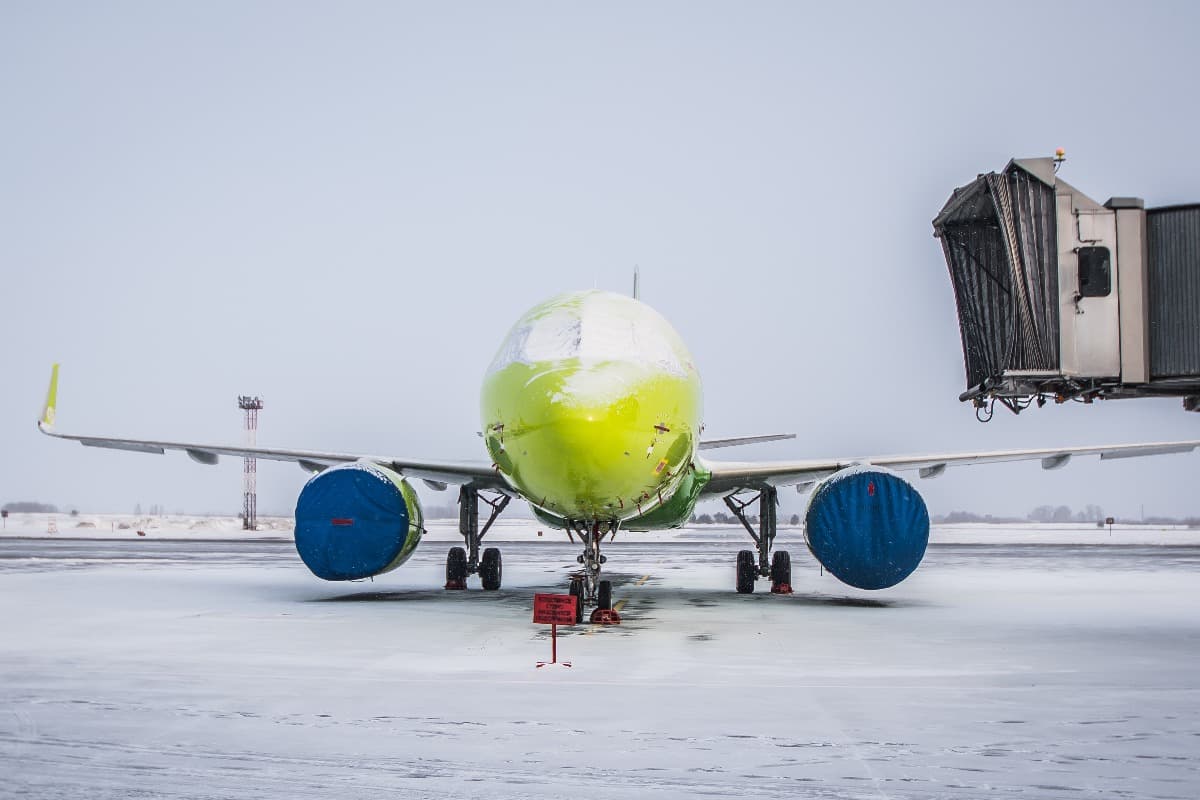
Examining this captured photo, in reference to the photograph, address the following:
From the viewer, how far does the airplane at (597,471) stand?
11.2m

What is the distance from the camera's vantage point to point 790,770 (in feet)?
16.8

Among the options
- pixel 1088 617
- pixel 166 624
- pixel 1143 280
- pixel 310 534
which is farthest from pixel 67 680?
pixel 1088 617

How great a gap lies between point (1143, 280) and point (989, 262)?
4.86 ft

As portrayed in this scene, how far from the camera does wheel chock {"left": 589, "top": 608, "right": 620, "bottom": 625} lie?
12266 millimetres

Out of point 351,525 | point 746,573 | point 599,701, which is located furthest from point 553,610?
point 746,573

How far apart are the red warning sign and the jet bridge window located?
5.91m

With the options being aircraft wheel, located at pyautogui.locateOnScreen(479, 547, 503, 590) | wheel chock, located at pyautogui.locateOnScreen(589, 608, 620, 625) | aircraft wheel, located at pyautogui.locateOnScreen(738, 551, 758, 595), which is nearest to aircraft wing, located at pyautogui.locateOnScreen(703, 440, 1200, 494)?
aircraft wheel, located at pyautogui.locateOnScreen(738, 551, 758, 595)

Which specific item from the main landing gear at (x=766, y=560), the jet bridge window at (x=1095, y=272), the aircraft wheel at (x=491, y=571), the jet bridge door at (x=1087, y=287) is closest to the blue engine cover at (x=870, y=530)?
the main landing gear at (x=766, y=560)

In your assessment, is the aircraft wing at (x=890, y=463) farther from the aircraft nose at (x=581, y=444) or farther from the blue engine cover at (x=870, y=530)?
the aircraft nose at (x=581, y=444)

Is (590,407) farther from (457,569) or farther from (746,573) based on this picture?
(746,573)

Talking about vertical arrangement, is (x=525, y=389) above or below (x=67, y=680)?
above

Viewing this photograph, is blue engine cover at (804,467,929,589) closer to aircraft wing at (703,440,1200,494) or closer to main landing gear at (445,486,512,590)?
aircraft wing at (703,440,1200,494)

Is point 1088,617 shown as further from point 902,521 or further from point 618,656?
point 618,656

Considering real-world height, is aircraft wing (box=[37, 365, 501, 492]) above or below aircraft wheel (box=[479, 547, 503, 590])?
above
